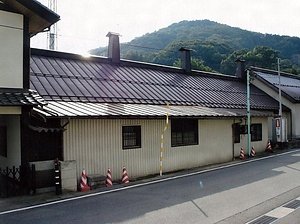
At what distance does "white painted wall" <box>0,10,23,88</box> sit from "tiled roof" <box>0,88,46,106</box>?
0.21 meters

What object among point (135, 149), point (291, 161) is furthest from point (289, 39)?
point (135, 149)

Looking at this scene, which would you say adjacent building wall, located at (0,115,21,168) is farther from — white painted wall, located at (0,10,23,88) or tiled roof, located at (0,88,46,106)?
white painted wall, located at (0,10,23,88)

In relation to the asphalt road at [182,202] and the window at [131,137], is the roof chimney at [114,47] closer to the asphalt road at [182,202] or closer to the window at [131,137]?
the window at [131,137]

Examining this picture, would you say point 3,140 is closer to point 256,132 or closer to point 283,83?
point 256,132

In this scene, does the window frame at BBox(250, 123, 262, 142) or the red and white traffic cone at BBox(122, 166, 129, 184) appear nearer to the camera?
the red and white traffic cone at BBox(122, 166, 129, 184)

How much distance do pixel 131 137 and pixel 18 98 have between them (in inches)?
185

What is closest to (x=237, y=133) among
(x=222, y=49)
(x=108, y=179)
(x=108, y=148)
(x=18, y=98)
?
(x=108, y=148)

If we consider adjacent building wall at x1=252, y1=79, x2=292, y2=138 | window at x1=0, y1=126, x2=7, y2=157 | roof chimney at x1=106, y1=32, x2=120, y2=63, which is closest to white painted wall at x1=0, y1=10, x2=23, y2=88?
window at x1=0, y1=126, x2=7, y2=157

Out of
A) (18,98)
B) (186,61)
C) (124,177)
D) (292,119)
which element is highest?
(186,61)

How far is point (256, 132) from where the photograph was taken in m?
19.2

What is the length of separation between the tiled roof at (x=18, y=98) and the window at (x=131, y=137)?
12.2 ft

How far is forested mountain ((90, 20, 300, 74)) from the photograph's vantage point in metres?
64.6

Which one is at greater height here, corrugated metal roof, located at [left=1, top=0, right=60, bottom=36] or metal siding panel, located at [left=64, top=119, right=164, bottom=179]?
corrugated metal roof, located at [left=1, top=0, right=60, bottom=36]

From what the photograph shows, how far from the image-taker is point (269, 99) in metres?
25.7
